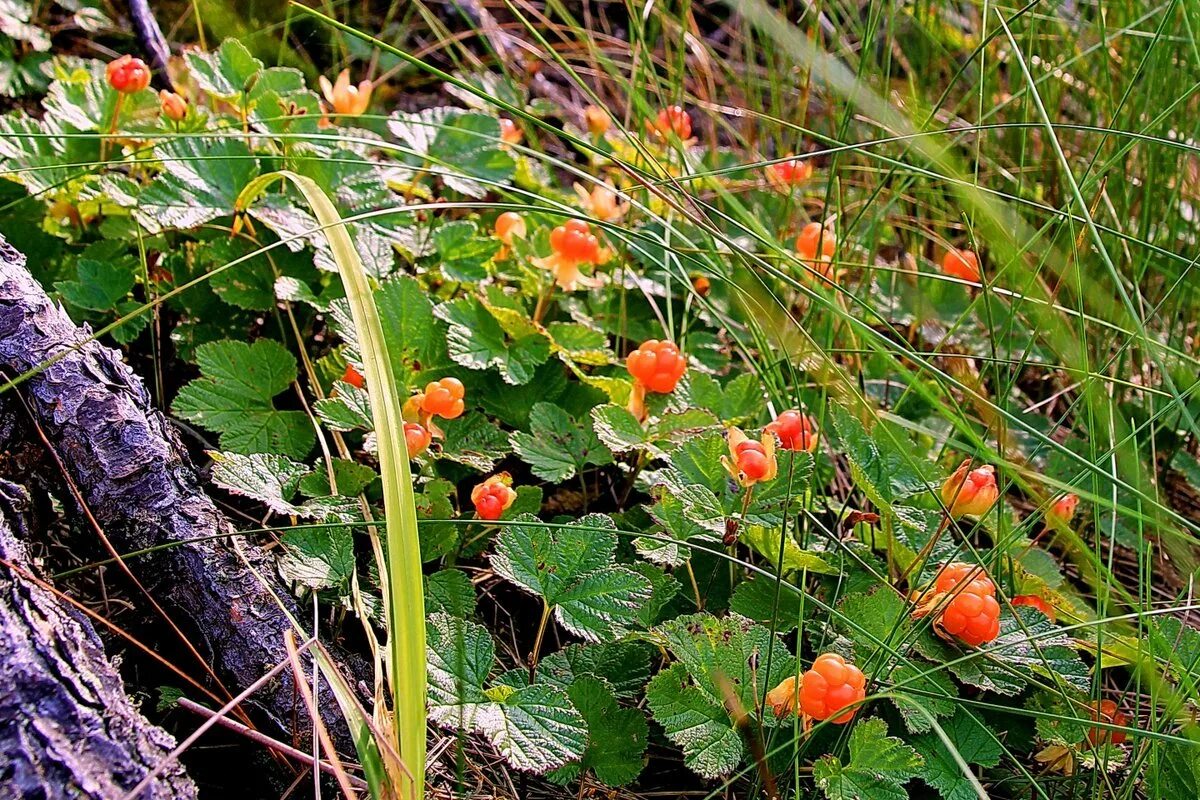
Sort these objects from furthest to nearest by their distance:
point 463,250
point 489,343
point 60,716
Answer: point 463,250 < point 489,343 < point 60,716

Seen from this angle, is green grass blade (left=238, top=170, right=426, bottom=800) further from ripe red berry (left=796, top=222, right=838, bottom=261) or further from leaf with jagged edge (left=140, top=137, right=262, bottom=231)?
ripe red berry (left=796, top=222, right=838, bottom=261)

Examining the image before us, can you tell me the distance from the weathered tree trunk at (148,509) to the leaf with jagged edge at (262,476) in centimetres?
9

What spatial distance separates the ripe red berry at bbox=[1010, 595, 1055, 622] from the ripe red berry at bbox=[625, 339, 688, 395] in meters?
0.53

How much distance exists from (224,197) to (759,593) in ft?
3.25

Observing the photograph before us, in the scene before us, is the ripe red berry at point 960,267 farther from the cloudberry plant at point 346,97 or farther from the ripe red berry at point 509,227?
the cloudberry plant at point 346,97

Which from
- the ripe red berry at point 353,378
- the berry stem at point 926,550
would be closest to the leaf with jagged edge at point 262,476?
the ripe red berry at point 353,378

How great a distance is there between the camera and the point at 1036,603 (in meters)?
1.29

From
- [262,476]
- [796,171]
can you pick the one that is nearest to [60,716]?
[262,476]

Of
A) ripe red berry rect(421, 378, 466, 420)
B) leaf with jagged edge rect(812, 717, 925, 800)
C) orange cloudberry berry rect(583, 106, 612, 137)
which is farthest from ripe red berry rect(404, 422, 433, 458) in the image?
orange cloudberry berry rect(583, 106, 612, 137)

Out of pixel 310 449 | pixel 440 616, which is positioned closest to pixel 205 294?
pixel 310 449

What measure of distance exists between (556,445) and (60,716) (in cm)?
77

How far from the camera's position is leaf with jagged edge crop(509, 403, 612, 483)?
139cm

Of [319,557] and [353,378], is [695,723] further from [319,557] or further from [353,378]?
[353,378]

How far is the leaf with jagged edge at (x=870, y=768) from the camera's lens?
105 centimetres
